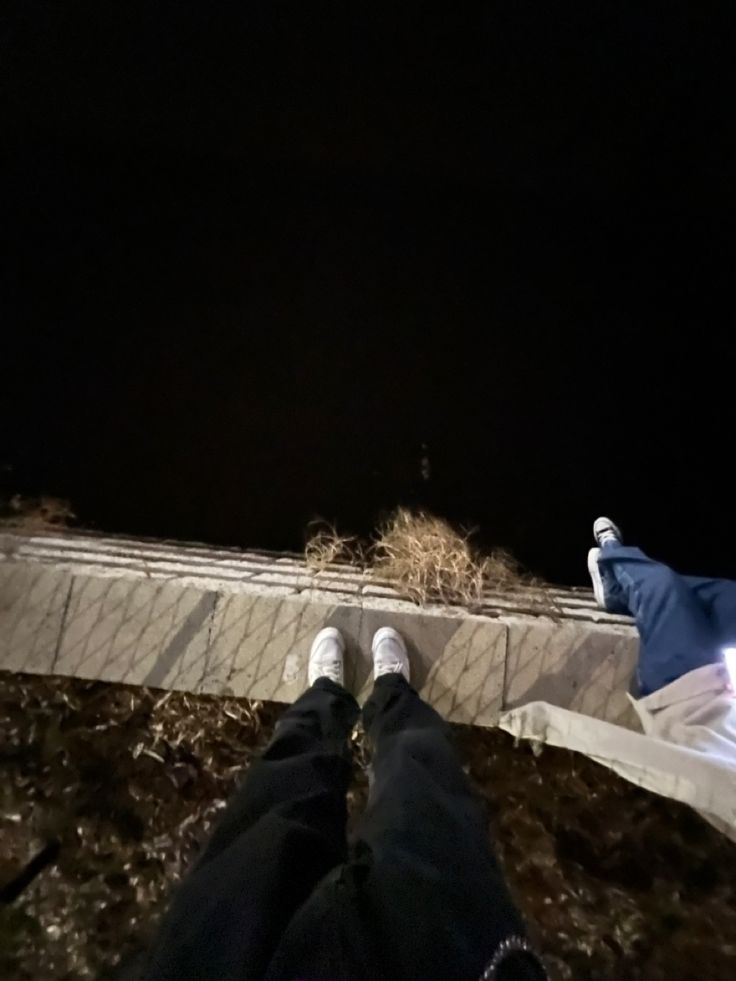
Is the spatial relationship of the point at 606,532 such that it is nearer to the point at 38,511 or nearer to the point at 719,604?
the point at 719,604

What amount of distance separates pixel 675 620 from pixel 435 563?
463 millimetres

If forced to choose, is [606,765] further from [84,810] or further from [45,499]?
[45,499]

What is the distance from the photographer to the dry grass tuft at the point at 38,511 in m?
1.68

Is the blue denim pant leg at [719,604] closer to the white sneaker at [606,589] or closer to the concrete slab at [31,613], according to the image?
the white sneaker at [606,589]

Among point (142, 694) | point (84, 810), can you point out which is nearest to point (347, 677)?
point (142, 694)

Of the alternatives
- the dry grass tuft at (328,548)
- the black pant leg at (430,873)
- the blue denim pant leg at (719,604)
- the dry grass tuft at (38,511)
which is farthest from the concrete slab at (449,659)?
the dry grass tuft at (38,511)

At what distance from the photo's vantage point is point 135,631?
143cm

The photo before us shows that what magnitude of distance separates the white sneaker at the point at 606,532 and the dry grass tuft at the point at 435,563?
20cm

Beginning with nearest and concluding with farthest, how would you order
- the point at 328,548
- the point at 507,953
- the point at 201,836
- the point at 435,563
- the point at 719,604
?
1. the point at 507,953
2. the point at 201,836
3. the point at 719,604
4. the point at 435,563
5. the point at 328,548

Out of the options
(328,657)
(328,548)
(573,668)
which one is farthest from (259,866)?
(328,548)

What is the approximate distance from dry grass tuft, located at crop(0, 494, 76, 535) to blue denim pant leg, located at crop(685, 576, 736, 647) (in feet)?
4.33

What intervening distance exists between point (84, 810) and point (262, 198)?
1.46 meters

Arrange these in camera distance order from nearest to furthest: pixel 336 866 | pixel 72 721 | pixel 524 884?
pixel 336 866 → pixel 524 884 → pixel 72 721

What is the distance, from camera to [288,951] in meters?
0.59
